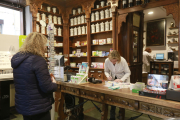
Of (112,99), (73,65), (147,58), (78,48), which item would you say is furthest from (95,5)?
(112,99)

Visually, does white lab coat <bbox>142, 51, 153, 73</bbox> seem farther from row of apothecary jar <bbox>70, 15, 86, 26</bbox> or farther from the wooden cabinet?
row of apothecary jar <bbox>70, 15, 86, 26</bbox>

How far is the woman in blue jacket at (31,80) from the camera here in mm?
1554

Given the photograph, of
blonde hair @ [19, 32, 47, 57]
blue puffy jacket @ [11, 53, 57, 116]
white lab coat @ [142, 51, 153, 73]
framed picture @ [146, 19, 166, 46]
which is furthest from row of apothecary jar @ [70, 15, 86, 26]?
framed picture @ [146, 19, 166, 46]

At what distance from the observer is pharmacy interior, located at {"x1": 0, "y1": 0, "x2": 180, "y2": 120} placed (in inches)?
71.1

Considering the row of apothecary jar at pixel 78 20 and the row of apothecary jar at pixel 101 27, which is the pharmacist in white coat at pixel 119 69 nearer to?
the row of apothecary jar at pixel 101 27

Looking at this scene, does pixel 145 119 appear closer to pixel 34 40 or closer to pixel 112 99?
pixel 112 99

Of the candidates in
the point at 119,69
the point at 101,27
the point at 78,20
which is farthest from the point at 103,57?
the point at 119,69

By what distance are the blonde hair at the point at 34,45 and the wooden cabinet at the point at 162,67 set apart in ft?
22.7

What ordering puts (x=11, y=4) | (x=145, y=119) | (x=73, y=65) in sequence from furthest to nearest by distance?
(x=73, y=65), (x=11, y=4), (x=145, y=119)

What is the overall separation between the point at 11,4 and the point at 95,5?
2.89m

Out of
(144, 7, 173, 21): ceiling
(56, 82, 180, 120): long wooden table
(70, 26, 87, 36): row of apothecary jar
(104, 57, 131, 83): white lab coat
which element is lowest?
(56, 82, 180, 120): long wooden table

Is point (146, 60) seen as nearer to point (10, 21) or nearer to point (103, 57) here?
point (103, 57)

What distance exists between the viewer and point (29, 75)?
60.9 inches

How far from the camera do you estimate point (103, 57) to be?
525 centimetres
